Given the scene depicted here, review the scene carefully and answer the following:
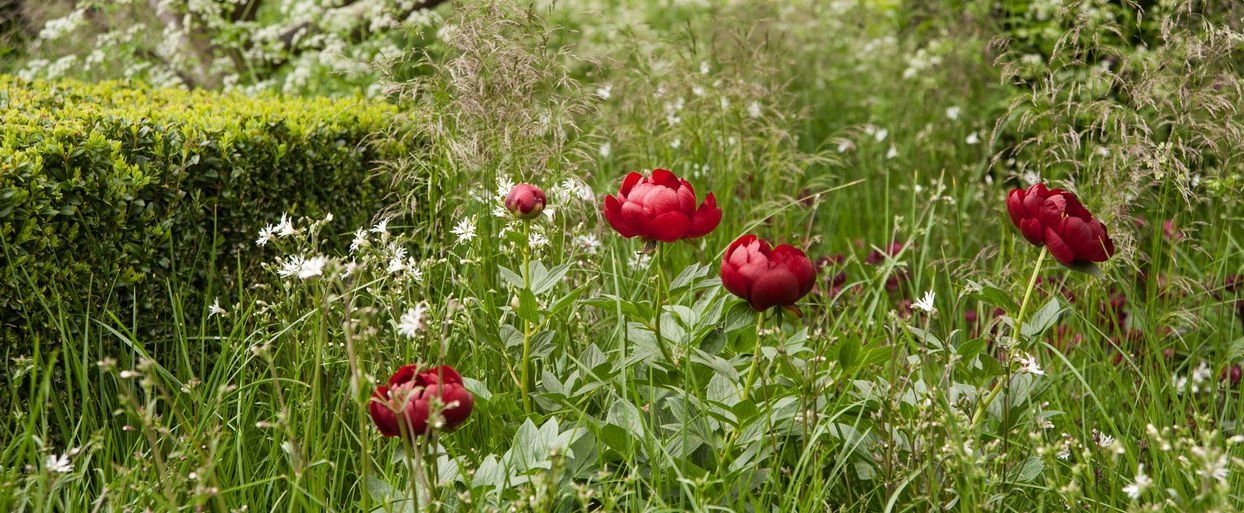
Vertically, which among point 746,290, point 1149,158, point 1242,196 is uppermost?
point 746,290

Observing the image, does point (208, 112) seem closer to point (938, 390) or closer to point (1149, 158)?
point (938, 390)

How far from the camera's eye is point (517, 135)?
9.28 ft

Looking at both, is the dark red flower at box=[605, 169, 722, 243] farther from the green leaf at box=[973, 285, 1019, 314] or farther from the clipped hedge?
the clipped hedge

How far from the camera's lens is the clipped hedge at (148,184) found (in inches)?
101

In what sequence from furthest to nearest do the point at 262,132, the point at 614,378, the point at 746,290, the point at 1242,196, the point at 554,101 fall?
the point at 1242,196
the point at 262,132
the point at 554,101
the point at 614,378
the point at 746,290

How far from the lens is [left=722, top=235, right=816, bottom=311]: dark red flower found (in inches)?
69.9

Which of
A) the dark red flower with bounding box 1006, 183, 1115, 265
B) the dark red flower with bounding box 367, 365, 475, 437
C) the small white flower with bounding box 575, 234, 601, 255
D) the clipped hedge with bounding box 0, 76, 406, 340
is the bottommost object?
the small white flower with bounding box 575, 234, 601, 255

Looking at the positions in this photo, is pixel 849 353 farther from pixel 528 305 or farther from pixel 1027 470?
pixel 528 305

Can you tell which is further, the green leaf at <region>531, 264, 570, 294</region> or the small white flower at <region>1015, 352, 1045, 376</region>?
the green leaf at <region>531, 264, 570, 294</region>

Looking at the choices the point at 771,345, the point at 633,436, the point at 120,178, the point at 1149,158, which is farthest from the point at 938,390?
the point at 120,178

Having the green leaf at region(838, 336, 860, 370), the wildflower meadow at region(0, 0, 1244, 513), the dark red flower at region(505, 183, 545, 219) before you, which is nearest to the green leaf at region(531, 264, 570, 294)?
the wildflower meadow at region(0, 0, 1244, 513)

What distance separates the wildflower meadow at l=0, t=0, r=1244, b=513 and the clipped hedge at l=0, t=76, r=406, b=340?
13 mm

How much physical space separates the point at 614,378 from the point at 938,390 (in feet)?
2.18

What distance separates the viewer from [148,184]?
2.80 metres
